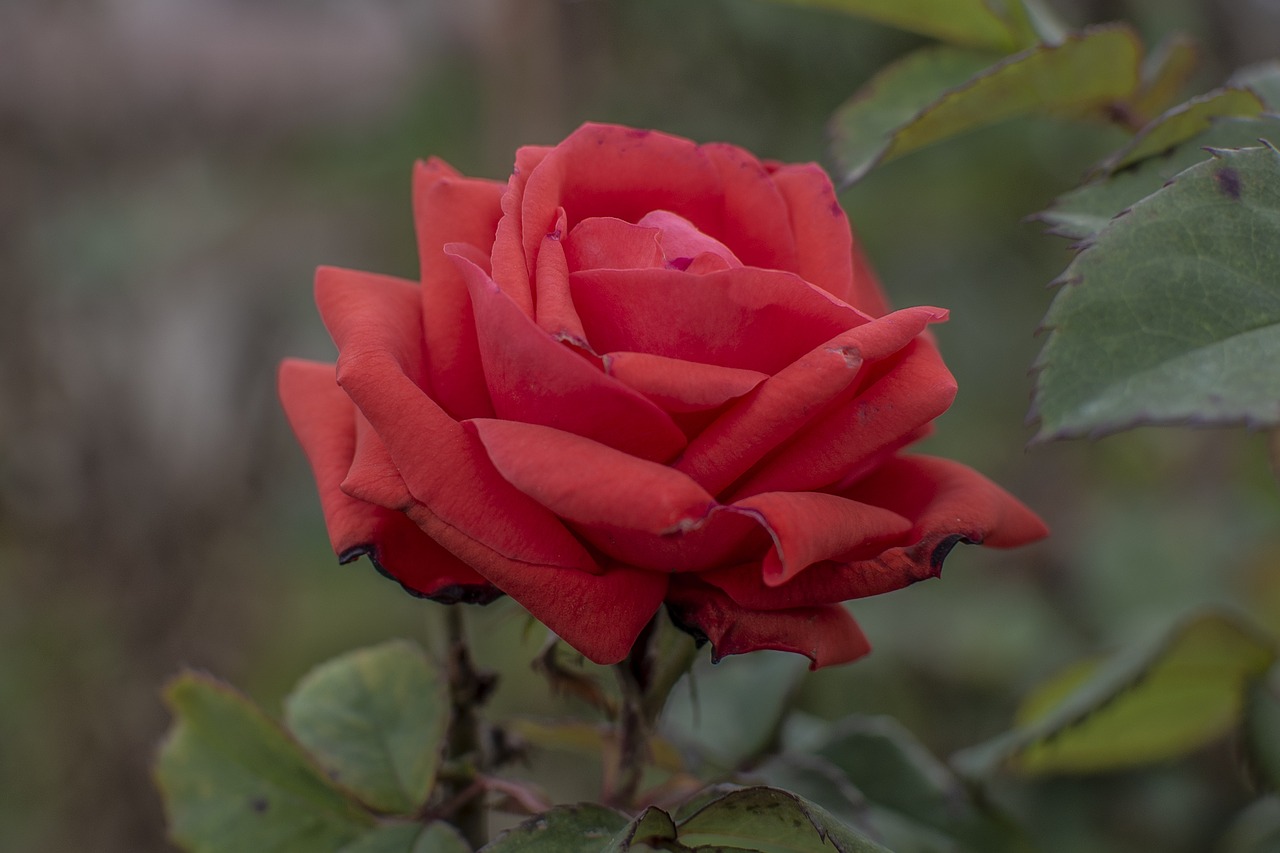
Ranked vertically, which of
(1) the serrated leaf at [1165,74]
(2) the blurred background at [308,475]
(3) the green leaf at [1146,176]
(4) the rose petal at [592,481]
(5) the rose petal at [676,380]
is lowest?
(2) the blurred background at [308,475]

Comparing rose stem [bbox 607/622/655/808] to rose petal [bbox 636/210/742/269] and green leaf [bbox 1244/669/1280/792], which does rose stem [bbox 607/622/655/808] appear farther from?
green leaf [bbox 1244/669/1280/792]

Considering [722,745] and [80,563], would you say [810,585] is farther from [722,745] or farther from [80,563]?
[80,563]

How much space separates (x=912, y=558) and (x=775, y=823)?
118 millimetres

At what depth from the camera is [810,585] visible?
1.18 ft

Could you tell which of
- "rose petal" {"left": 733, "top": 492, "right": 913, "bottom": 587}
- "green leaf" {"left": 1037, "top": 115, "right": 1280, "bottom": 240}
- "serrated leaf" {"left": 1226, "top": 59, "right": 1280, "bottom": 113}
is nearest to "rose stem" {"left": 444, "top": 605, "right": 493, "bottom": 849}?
"rose petal" {"left": 733, "top": 492, "right": 913, "bottom": 587}

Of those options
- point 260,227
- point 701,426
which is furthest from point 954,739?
point 260,227

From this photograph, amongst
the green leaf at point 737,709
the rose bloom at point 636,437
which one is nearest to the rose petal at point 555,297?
the rose bloom at point 636,437

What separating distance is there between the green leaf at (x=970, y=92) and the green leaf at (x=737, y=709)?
0.32 metres

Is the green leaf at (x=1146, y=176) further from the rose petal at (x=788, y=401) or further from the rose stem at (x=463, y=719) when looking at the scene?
the rose stem at (x=463, y=719)

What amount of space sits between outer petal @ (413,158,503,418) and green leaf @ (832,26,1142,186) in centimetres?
18

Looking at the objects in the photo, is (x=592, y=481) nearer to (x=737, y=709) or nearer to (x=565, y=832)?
(x=565, y=832)

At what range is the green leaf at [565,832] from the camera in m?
0.39

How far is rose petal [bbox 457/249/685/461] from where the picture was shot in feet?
1.09

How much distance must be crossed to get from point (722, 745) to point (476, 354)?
0.34 m
